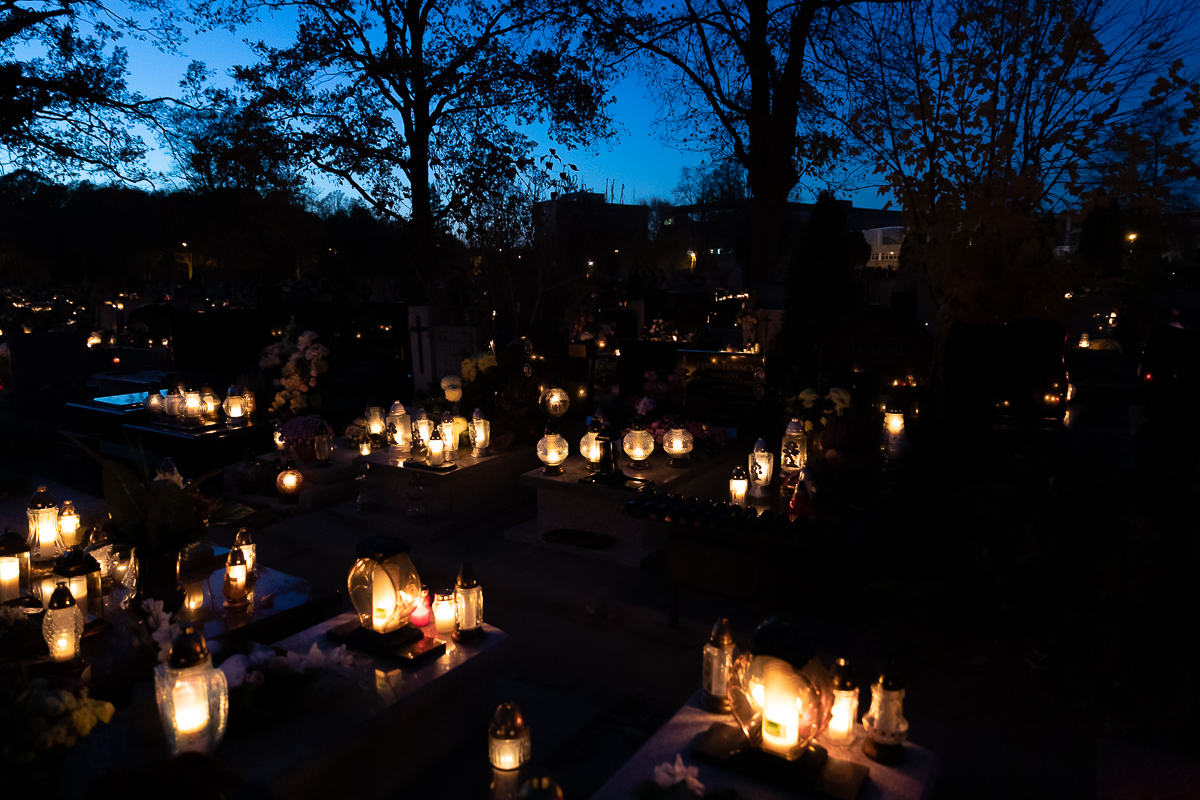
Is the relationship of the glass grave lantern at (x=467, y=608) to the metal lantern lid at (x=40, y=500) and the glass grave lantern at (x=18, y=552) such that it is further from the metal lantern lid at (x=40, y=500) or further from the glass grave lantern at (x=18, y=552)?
the metal lantern lid at (x=40, y=500)

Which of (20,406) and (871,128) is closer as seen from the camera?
(871,128)

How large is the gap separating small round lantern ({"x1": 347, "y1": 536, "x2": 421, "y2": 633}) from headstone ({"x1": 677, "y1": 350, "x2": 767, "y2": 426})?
17.6ft

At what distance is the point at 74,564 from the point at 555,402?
554 cm

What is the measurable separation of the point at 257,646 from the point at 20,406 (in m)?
14.6

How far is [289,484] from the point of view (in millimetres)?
9000

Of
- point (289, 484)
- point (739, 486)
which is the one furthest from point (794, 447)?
point (289, 484)

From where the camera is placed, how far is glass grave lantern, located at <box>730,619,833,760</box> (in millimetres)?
2861

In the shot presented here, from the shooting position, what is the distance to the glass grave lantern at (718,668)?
3.44 metres

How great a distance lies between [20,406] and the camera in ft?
48.6

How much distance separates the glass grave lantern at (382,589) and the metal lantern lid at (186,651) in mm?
1052

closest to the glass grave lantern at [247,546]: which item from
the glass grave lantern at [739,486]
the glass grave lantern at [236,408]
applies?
the glass grave lantern at [739,486]

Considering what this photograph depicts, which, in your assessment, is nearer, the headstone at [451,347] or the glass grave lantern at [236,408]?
the glass grave lantern at [236,408]

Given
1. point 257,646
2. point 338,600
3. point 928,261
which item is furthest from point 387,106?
point 257,646

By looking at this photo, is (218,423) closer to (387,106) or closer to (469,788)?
(387,106)
